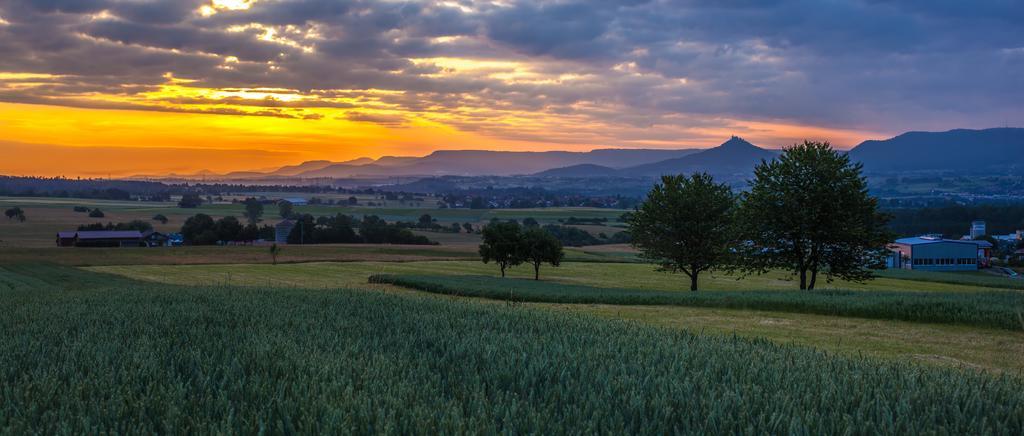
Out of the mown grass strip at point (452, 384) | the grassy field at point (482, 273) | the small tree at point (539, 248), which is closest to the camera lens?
the mown grass strip at point (452, 384)

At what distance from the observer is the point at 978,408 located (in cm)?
625

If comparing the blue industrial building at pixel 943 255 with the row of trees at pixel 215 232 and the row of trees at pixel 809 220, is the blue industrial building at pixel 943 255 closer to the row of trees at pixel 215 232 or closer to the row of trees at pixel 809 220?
the row of trees at pixel 809 220

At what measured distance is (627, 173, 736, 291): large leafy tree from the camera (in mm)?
48281

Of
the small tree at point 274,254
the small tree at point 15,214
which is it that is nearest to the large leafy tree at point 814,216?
the small tree at point 274,254

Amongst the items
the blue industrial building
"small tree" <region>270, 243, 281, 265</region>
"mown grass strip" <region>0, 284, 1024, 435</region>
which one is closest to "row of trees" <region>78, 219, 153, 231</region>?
Result: "small tree" <region>270, 243, 281, 265</region>

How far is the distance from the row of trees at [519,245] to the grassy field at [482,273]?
5.64ft

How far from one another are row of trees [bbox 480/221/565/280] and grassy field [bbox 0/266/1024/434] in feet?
174

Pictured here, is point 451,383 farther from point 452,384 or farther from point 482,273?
point 482,273

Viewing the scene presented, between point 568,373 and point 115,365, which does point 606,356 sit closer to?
point 568,373

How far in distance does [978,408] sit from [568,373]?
380 centimetres

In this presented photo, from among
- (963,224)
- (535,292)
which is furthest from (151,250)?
(963,224)

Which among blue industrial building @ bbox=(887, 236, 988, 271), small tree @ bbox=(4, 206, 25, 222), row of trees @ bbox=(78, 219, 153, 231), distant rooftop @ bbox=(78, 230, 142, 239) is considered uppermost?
small tree @ bbox=(4, 206, 25, 222)

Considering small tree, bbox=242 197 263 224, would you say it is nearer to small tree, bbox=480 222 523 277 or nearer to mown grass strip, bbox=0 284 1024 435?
small tree, bbox=480 222 523 277

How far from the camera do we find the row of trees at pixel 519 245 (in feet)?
213
